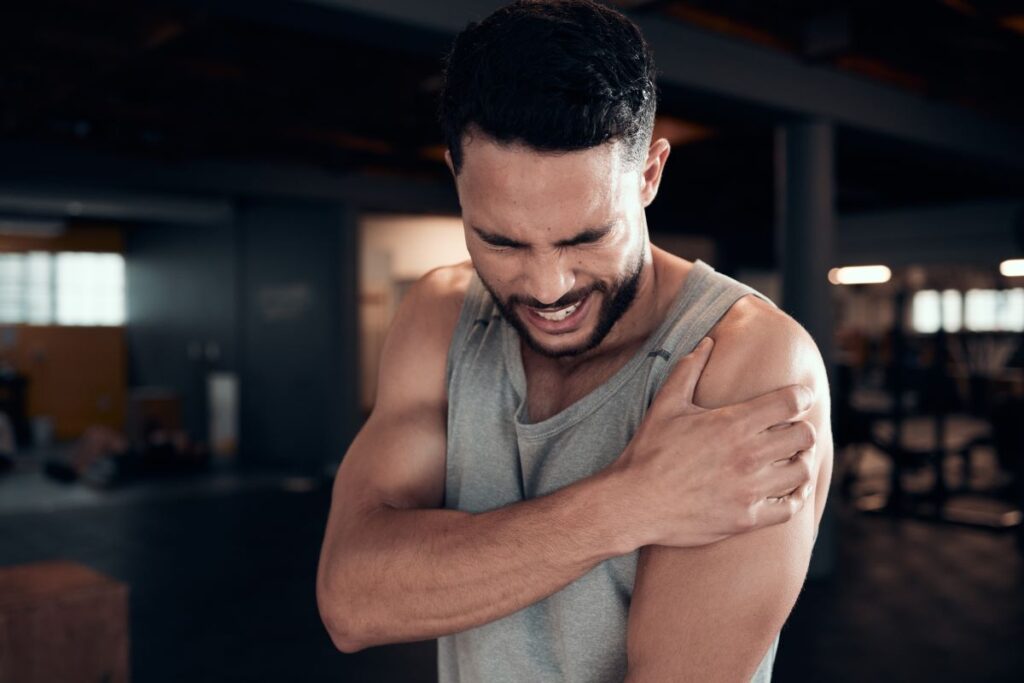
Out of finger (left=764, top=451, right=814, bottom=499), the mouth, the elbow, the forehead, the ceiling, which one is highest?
the ceiling

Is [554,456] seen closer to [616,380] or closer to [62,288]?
[616,380]

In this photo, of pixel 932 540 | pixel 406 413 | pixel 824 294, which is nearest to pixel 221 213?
pixel 824 294

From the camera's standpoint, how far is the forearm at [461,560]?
70 centimetres

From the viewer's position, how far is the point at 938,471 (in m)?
5.13

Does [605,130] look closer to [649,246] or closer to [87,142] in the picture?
[649,246]

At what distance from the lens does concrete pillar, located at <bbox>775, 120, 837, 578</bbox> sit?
3.67 metres

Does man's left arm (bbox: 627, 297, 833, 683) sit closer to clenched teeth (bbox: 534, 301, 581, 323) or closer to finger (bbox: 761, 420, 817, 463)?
finger (bbox: 761, 420, 817, 463)

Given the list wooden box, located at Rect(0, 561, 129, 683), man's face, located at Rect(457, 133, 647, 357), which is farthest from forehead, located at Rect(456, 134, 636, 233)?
wooden box, located at Rect(0, 561, 129, 683)

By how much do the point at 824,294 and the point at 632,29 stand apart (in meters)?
3.23

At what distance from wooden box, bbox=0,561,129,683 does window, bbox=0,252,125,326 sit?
26.6 ft

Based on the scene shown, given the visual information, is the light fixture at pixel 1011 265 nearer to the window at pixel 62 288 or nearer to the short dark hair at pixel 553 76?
the short dark hair at pixel 553 76

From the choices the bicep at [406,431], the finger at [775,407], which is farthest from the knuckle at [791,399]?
the bicep at [406,431]

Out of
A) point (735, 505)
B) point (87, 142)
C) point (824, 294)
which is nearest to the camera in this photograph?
point (735, 505)

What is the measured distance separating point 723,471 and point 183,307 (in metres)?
8.21
